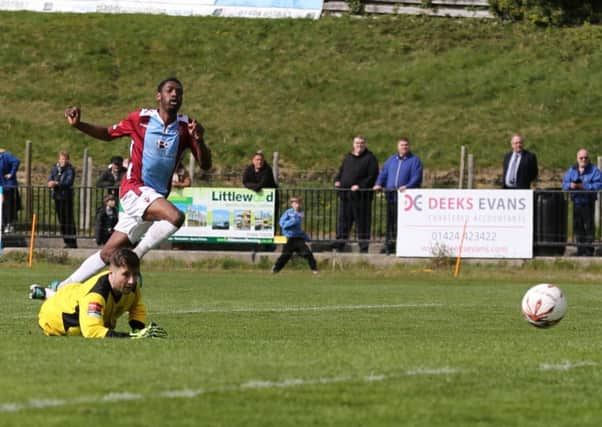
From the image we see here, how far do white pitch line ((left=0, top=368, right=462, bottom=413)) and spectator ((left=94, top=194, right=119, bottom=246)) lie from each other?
1972 centimetres

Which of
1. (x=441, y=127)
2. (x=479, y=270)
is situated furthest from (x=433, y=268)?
(x=441, y=127)

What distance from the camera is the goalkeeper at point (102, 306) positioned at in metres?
11.0

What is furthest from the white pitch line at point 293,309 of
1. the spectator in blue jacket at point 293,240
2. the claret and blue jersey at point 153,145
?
the spectator in blue jacket at point 293,240

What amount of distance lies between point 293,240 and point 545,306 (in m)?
13.9

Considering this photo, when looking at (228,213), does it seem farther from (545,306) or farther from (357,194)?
(545,306)

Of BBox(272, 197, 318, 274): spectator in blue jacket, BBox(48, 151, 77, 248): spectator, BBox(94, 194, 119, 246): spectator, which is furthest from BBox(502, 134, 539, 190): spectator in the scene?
BBox(48, 151, 77, 248): spectator

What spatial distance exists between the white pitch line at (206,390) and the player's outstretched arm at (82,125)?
5744 mm

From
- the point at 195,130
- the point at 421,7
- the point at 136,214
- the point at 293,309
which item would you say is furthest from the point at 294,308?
the point at 421,7

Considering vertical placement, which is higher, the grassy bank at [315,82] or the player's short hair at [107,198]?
the grassy bank at [315,82]

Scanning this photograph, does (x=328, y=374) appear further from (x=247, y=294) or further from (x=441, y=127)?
(x=441, y=127)

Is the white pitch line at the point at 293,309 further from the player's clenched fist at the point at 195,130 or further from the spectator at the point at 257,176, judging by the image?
the spectator at the point at 257,176

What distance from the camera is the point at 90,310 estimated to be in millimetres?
11000

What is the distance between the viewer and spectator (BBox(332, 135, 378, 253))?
2755cm

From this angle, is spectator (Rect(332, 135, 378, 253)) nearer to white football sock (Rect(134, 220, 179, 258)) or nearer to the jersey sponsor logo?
white football sock (Rect(134, 220, 179, 258))
